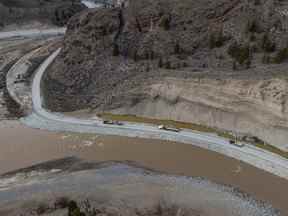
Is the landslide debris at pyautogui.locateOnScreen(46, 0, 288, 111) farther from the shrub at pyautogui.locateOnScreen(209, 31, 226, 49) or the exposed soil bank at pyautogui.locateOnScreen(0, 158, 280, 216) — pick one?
the exposed soil bank at pyautogui.locateOnScreen(0, 158, 280, 216)

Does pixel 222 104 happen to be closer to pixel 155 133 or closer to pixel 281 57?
pixel 155 133

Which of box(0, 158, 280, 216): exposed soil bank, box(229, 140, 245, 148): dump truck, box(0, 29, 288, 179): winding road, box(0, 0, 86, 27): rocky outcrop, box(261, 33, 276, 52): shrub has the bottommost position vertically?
box(0, 158, 280, 216): exposed soil bank

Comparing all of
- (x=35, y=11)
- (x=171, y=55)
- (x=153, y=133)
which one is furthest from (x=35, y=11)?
(x=153, y=133)

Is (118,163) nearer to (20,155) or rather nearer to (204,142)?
(204,142)

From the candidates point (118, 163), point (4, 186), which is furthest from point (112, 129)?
point (4, 186)

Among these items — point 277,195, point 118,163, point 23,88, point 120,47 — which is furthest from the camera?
point 23,88

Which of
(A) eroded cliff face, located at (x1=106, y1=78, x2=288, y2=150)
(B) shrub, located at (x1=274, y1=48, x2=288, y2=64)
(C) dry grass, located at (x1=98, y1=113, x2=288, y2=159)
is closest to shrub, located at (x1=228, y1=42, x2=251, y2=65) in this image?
(B) shrub, located at (x1=274, y1=48, x2=288, y2=64)

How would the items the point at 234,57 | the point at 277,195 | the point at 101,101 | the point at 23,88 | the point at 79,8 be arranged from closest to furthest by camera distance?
the point at 277,195 → the point at 234,57 → the point at 101,101 → the point at 23,88 → the point at 79,8

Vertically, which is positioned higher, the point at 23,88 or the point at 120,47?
the point at 120,47
